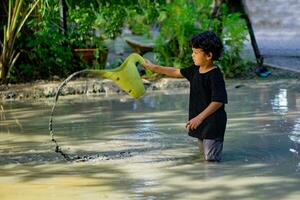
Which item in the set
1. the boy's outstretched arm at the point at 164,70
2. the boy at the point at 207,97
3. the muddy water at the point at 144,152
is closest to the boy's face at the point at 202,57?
the boy at the point at 207,97

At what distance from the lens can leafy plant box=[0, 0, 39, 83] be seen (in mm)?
10805

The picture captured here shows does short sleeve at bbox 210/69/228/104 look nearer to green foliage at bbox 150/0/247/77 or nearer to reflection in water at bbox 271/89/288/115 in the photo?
reflection in water at bbox 271/89/288/115

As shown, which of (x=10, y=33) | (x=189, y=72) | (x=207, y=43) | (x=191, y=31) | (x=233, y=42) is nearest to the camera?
(x=207, y=43)

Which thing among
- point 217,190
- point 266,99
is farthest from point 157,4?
point 217,190

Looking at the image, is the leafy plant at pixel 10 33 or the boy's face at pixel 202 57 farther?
the leafy plant at pixel 10 33

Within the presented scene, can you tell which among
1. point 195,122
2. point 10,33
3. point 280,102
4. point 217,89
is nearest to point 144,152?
point 195,122

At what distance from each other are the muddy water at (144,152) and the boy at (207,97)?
21 cm

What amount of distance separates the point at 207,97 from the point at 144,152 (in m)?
0.80

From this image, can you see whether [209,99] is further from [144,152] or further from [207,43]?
[144,152]

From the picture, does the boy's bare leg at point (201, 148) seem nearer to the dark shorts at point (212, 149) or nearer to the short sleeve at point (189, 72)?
the dark shorts at point (212, 149)

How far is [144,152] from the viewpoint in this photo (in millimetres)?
5977

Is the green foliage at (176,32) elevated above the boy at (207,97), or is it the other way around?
the green foliage at (176,32)

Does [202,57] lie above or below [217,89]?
above

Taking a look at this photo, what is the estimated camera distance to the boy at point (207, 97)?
5496mm
